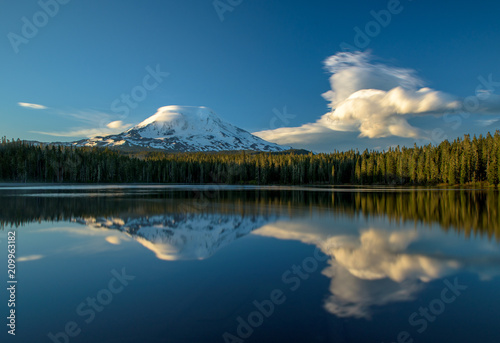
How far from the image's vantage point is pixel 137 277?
9062 millimetres

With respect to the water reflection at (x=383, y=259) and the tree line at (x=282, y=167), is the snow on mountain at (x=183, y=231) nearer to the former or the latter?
the water reflection at (x=383, y=259)

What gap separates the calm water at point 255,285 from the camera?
595cm

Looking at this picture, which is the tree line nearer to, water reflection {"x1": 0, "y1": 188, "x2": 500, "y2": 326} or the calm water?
water reflection {"x1": 0, "y1": 188, "x2": 500, "y2": 326}

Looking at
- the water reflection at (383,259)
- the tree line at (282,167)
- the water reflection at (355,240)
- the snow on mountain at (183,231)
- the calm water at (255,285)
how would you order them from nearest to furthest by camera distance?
1. the calm water at (255,285)
2. the water reflection at (383,259)
3. the water reflection at (355,240)
4. the snow on mountain at (183,231)
5. the tree line at (282,167)

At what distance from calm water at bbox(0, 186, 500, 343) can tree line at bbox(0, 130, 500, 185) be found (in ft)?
261

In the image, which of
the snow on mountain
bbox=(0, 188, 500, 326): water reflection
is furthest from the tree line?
the snow on mountain

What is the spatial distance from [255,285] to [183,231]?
860 centimetres

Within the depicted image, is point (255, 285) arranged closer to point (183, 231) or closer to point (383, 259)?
point (383, 259)

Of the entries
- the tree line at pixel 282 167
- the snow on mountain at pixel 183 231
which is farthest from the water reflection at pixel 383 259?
the tree line at pixel 282 167

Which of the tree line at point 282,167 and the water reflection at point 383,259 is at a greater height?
the tree line at point 282,167

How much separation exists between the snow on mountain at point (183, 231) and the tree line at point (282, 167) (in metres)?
78.7

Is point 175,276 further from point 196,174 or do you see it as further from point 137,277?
point 196,174

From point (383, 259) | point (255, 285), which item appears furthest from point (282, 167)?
point (255, 285)

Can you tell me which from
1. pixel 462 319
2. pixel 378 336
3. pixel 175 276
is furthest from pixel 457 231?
pixel 175 276
